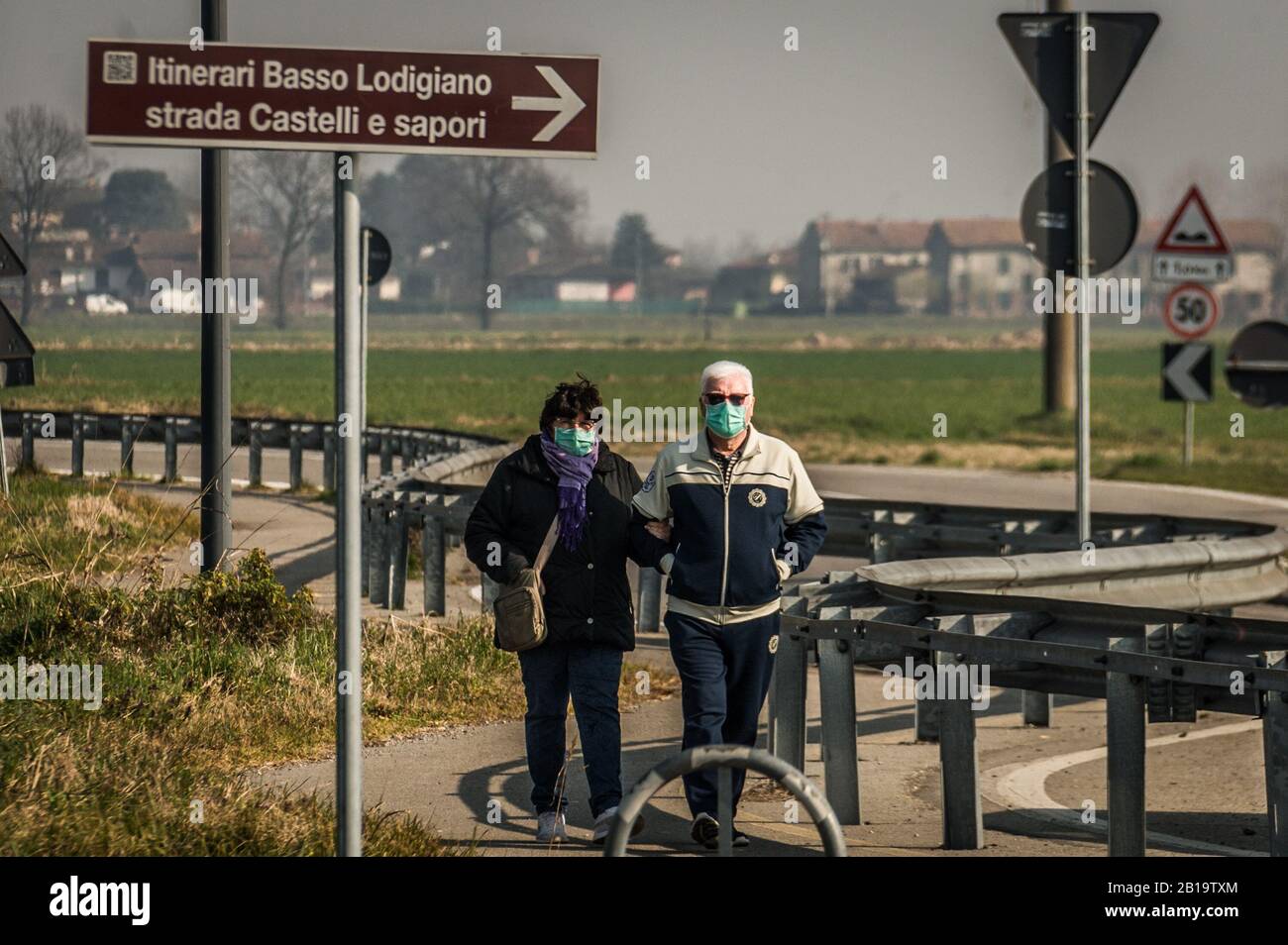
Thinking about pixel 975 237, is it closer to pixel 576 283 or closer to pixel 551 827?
pixel 576 283

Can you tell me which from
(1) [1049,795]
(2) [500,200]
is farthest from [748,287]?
(1) [1049,795]

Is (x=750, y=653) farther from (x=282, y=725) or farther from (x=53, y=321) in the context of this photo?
(x=53, y=321)

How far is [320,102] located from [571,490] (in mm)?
2646

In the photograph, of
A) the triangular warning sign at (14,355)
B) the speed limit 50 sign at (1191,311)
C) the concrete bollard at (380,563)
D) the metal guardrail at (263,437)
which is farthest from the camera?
the metal guardrail at (263,437)

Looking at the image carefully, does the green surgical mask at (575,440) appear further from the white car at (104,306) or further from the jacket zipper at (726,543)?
the white car at (104,306)

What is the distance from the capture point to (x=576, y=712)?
7715mm

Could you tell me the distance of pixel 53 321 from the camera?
99062 millimetres

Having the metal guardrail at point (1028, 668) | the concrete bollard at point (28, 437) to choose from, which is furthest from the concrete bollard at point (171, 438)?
the metal guardrail at point (1028, 668)

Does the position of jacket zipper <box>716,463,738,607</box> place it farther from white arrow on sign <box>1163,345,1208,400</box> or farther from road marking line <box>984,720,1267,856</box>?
white arrow on sign <box>1163,345,1208,400</box>

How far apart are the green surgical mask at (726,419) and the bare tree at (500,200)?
515ft

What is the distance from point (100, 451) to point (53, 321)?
235ft

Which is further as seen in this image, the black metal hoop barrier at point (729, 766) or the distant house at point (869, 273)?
the distant house at point (869, 273)

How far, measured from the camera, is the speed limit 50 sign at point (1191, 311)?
20.9 meters
